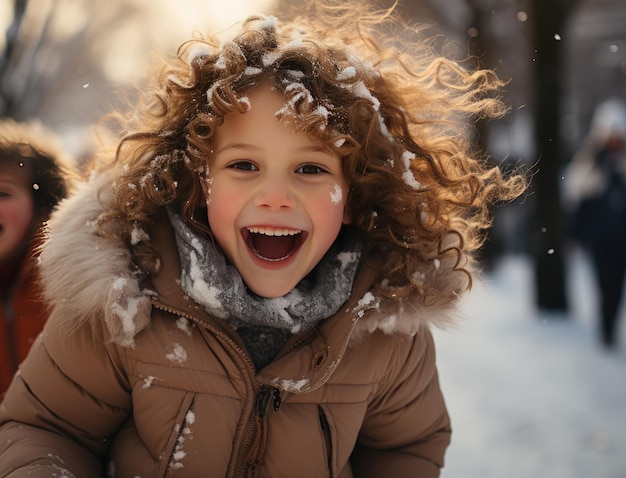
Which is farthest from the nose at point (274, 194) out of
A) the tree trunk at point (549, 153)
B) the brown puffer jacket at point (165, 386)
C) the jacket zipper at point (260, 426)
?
the tree trunk at point (549, 153)

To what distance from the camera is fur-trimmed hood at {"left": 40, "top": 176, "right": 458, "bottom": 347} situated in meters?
1.86

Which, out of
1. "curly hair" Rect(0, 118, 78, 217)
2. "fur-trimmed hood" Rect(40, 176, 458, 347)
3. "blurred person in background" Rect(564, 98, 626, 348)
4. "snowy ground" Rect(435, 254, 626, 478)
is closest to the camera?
"fur-trimmed hood" Rect(40, 176, 458, 347)

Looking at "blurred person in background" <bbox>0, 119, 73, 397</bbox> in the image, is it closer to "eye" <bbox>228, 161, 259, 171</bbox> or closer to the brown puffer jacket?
the brown puffer jacket

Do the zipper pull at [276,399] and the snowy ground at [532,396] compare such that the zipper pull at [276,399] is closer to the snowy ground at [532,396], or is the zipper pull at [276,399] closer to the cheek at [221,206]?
the cheek at [221,206]

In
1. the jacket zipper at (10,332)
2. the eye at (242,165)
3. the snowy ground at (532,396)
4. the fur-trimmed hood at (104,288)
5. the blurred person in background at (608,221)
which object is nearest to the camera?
the fur-trimmed hood at (104,288)

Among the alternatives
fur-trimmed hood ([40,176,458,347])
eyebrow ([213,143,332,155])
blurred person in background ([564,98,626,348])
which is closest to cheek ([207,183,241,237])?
eyebrow ([213,143,332,155])

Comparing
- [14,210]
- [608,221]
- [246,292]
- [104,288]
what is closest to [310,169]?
[246,292]

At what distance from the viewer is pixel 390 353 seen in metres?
2.10

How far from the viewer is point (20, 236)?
2.59 metres

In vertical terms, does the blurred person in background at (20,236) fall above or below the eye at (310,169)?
below

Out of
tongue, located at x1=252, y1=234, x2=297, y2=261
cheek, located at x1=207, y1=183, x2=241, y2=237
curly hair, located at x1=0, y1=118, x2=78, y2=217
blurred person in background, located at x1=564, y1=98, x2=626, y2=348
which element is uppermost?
blurred person in background, located at x1=564, y1=98, x2=626, y2=348

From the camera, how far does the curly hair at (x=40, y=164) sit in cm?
265

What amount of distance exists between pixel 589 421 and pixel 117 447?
12.1ft

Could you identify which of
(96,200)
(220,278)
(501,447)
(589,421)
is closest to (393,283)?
(220,278)
